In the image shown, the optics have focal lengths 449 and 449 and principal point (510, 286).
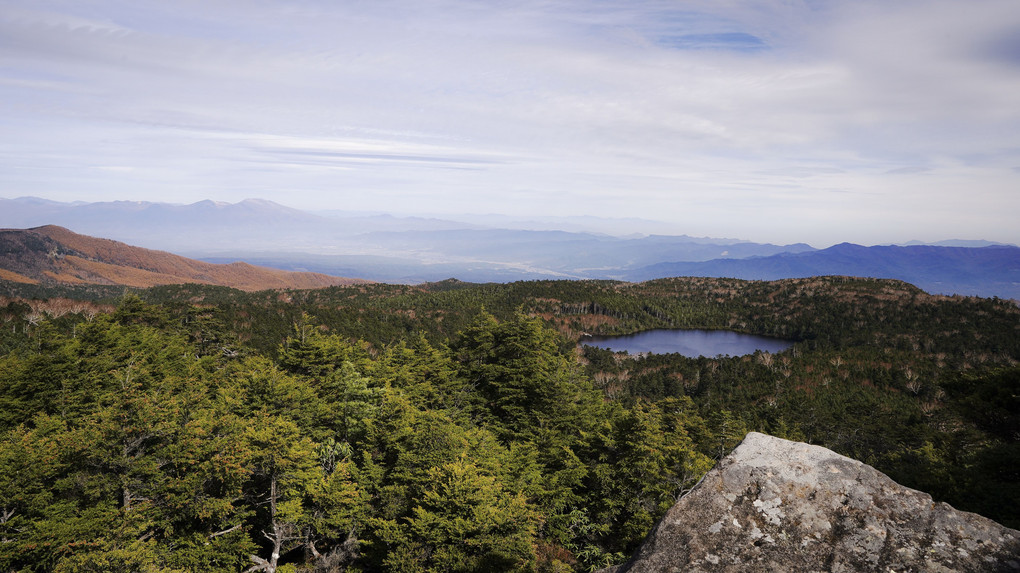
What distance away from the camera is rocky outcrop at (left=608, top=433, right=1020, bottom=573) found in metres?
4.17

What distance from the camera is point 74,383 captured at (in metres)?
29.4

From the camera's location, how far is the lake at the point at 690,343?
142875 mm

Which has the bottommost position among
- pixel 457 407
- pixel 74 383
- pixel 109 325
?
pixel 457 407

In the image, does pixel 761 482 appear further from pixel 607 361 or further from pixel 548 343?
pixel 607 361

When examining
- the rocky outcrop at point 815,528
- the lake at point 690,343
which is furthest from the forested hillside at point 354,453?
the lake at point 690,343

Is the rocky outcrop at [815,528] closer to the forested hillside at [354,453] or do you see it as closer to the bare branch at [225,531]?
the forested hillside at [354,453]

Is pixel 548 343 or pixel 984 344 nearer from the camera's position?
pixel 548 343

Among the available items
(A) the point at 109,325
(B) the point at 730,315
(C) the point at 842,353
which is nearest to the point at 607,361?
(C) the point at 842,353

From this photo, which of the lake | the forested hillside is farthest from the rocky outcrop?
the lake

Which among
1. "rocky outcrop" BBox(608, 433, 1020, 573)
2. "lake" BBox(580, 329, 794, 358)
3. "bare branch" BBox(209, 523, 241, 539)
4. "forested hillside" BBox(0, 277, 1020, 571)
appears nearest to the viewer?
"rocky outcrop" BBox(608, 433, 1020, 573)

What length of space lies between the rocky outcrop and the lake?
133580 mm

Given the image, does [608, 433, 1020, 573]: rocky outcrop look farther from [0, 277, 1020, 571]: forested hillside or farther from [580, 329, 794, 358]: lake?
[580, 329, 794, 358]: lake

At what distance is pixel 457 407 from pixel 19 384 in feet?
88.1

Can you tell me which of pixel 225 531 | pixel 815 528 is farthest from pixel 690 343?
pixel 815 528
